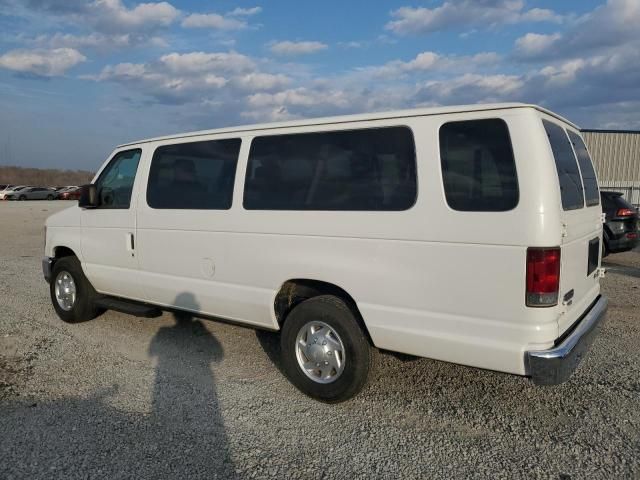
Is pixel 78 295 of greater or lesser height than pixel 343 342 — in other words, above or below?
below

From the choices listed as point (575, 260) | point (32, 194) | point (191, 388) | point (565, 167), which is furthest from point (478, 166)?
point (32, 194)

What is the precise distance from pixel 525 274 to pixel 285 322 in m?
1.95

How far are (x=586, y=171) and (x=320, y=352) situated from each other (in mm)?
2654

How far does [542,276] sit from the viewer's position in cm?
315

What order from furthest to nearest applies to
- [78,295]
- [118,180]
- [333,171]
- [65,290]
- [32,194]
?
[32,194], [65,290], [78,295], [118,180], [333,171]

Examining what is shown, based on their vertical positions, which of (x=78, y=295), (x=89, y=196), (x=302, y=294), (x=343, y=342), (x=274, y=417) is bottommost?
(x=274, y=417)

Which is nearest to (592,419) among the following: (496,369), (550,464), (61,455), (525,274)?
(550,464)

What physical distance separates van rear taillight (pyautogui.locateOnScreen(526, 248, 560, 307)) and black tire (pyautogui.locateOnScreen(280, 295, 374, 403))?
125 cm

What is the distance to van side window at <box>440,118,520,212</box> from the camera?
3262 millimetres

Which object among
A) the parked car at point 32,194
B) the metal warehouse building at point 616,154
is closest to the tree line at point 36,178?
the parked car at point 32,194

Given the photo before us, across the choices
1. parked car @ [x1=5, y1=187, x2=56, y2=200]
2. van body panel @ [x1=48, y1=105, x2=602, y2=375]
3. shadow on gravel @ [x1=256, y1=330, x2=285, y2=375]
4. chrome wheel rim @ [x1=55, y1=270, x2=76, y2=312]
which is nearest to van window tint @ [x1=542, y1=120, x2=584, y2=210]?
van body panel @ [x1=48, y1=105, x2=602, y2=375]

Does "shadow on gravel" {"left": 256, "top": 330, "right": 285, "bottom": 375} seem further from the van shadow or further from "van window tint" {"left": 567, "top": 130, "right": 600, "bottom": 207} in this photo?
"van window tint" {"left": 567, "top": 130, "right": 600, "bottom": 207}

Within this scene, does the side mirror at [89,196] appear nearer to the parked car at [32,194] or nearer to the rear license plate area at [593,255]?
the rear license plate area at [593,255]

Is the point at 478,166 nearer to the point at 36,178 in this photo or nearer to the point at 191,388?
the point at 191,388
